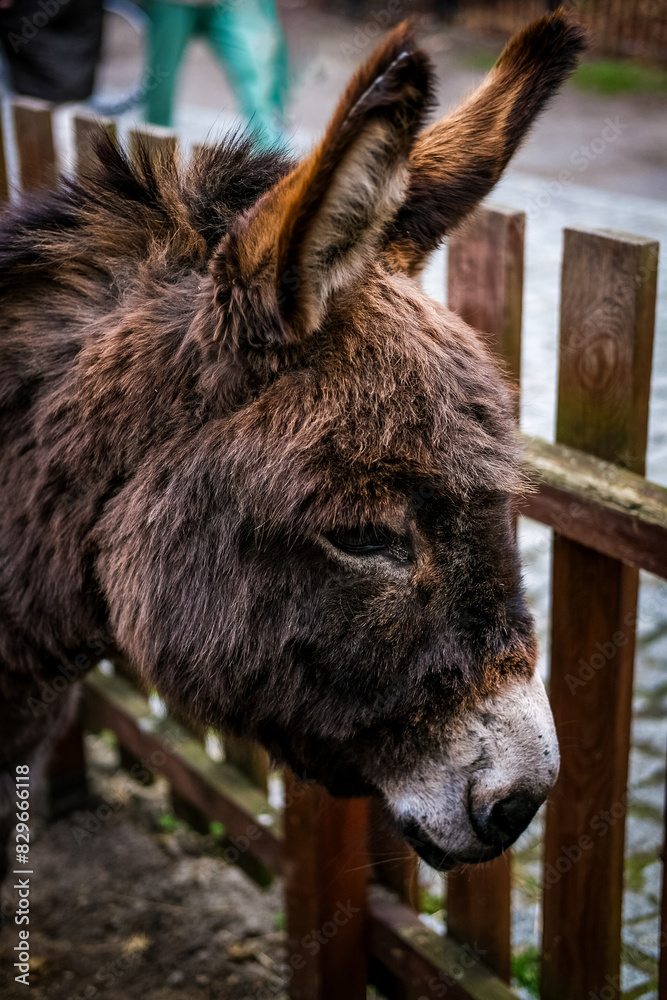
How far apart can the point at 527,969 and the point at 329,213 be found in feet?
8.69

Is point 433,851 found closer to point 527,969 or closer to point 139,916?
point 527,969

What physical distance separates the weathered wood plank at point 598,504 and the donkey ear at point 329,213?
72cm

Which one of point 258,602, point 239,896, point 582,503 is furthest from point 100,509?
point 239,896

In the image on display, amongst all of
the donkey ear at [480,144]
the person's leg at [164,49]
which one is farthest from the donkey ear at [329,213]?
the person's leg at [164,49]

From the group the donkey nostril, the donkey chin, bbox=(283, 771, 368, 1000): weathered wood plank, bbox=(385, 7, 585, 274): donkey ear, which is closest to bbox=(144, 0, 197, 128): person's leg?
bbox=(385, 7, 585, 274): donkey ear

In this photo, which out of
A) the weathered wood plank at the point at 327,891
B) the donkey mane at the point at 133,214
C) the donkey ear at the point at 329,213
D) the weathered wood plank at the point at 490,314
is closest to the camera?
the donkey ear at the point at 329,213

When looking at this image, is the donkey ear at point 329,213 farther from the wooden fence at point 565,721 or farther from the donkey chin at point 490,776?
the donkey chin at point 490,776

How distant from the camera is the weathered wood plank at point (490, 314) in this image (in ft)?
7.57

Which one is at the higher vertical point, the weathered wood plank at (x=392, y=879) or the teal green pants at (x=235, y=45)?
the teal green pants at (x=235, y=45)

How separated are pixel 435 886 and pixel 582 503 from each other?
1916mm

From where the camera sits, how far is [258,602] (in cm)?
174

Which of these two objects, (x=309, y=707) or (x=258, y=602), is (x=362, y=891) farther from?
(x=258, y=602)

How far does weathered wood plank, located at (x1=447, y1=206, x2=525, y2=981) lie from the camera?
7.57 feet

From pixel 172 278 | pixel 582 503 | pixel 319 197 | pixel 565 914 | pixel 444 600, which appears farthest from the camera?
pixel 565 914
